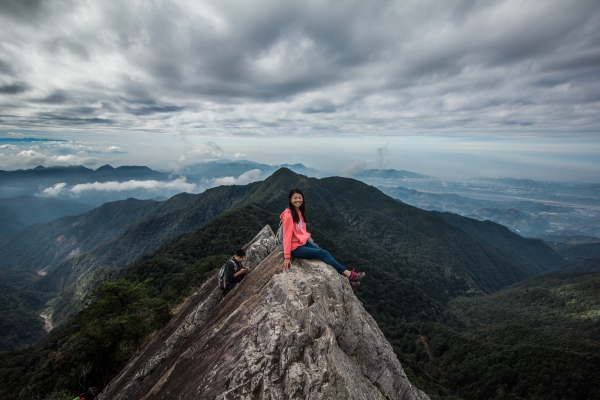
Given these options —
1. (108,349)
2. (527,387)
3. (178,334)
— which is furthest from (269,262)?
(527,387)

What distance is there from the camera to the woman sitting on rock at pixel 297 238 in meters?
10.8

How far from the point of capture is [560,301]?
12481 centimetres

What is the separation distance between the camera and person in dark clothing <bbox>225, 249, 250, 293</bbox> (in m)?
14.2

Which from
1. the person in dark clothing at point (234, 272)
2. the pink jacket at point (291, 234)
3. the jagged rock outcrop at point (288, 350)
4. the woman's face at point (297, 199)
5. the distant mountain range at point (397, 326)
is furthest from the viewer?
the distant mountain range at point (397, 326)

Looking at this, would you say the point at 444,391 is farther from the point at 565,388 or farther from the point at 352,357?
the point at 352,357

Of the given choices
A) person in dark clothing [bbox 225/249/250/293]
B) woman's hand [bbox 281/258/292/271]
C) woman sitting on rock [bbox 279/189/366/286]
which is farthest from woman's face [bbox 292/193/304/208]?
person in dark clothing [bbox 225/249/250/293]

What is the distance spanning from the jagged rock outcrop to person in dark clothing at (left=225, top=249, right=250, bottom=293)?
118cm

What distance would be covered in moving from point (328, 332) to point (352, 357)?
7.33ft

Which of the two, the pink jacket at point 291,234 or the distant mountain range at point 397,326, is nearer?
the pink jacket at point 291,234

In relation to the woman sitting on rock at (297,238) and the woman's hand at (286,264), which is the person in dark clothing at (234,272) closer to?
the woman sitting on rock at (297,238)

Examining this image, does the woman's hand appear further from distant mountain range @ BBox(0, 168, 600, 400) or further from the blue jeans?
distant mountain range @ BBox(0, 168, 600, 400)

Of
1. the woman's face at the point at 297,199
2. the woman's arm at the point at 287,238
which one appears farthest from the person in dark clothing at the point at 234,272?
the woman's face at the point at 297,199

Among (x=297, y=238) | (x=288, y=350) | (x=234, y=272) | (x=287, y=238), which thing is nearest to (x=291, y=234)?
(x=287, y=238)

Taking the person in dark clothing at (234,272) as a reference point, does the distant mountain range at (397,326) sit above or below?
below
